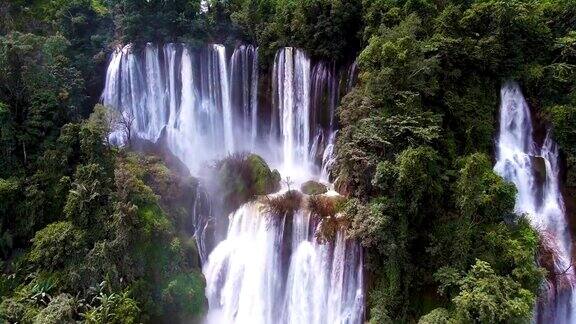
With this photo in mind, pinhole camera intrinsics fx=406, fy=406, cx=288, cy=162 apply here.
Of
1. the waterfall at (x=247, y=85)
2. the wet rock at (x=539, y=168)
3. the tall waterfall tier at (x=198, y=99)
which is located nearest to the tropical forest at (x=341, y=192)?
the wet rock at (x=539, y=168)

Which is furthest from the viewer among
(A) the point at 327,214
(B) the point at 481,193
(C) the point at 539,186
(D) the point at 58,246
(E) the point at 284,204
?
(E) the point at 284,204

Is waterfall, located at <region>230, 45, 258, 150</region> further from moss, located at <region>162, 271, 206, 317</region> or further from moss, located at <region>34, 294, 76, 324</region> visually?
moss, located at <region>34, 294, 76, 324</region>

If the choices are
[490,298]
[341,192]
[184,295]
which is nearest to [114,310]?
[184,295]

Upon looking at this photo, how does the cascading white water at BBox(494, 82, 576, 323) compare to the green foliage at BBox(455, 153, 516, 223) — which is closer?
the green foliage at BBox(455, 153, 516, 223)

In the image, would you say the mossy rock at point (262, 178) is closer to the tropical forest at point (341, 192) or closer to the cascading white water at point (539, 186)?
the tropical forest at point (341, 192)

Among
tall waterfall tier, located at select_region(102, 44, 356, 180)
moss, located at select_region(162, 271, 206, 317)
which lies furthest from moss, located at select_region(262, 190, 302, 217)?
tall waterfall tier, located at select_region(102, 44, 356, 180)

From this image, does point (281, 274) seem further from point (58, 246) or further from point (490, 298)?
point (58, 246)
